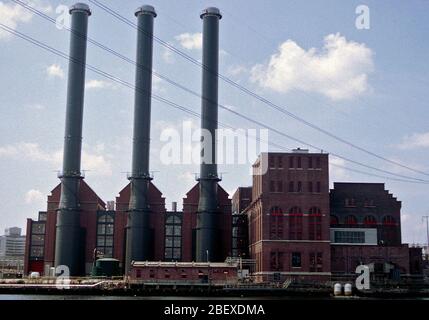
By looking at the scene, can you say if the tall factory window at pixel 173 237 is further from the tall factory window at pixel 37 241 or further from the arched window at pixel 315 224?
the arched window at pixel 315 224

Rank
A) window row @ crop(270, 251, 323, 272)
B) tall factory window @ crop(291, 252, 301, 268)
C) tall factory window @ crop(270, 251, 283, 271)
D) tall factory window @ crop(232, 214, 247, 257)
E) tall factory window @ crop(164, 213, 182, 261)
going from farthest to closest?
1. tall factory window @ crop(232, 214, 247, 257)
2. tall factory window @ crop(164, 213, 182, 261)
3. tall factory window @ crop(291, 252, 301, 268)
4. window row @ crop(270, 251, 323, 272)
5. tall factory window @ crop(270, 251, 283, 271)

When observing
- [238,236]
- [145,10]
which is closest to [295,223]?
[238,236]

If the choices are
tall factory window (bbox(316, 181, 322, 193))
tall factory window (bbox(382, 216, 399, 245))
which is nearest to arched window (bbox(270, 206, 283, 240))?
tall factory window (bbox(316, 181, 322, 193))

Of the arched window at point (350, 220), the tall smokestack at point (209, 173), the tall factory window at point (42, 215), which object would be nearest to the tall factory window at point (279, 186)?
the tall smokestack at point (209, 173)

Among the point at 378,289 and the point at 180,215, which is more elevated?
the point at 180,215

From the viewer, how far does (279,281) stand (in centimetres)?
9444

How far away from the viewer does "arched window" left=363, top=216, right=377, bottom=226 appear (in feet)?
345

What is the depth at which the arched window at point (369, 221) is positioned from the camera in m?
105

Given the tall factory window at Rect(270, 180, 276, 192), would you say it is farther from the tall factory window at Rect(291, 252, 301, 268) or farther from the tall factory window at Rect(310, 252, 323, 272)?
the tall factory window at Rect(310, 252, 323, 272)

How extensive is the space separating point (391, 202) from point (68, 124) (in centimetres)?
5701

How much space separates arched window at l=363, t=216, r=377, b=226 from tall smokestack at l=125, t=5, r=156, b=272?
37555 millimetres
